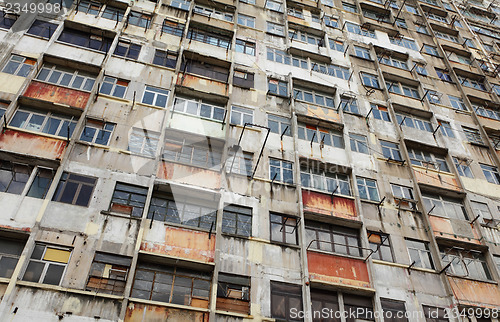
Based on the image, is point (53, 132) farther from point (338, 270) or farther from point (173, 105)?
point (338, 270)

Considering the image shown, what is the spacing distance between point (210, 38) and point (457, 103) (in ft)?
60.0

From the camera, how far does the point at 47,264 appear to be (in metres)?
13.8

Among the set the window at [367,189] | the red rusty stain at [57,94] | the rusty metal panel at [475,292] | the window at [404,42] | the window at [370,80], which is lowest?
the rusty metal panel at [475,292]

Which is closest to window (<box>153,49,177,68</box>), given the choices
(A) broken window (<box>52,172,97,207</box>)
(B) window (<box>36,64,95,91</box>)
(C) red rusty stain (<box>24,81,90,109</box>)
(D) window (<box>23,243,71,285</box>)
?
(B) window (<box>36,64,95,91</box>)

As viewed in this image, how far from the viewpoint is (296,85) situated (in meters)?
24.1

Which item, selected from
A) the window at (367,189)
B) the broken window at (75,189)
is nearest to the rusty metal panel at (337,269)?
the window at (367,189)

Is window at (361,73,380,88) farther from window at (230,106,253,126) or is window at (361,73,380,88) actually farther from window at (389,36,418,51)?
window at (230,106,253,126)

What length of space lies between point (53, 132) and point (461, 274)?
66.7 ft

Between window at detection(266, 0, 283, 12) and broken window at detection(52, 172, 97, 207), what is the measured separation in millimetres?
19741

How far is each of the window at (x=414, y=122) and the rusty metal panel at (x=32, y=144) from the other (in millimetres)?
19630

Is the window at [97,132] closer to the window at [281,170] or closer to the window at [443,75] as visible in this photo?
the window at [281,170]

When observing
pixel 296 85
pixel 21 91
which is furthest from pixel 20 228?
pixel 296 85

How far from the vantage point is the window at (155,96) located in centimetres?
1981

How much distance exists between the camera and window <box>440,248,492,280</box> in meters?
18.7
